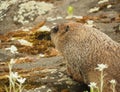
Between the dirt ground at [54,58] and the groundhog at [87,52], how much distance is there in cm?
24

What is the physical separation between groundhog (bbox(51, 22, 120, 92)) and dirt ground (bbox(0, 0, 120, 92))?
0.79ft

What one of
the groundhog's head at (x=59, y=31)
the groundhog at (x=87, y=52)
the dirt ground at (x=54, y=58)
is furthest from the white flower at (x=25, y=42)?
the groundhog at (x=87, y=52)

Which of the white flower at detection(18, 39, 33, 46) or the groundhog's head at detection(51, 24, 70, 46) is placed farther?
the white flower at detection(18, 39, 33, 46)

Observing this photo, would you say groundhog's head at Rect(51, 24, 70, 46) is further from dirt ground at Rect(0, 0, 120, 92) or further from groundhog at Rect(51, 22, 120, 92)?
dirt ground at Rect(0, 0, 120, 92)

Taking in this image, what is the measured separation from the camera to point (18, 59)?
32.1 feet

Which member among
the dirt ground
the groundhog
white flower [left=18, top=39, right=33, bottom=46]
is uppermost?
the groundhog

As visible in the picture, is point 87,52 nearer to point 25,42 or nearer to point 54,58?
point 54,58

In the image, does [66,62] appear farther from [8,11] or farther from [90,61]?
[8,11]

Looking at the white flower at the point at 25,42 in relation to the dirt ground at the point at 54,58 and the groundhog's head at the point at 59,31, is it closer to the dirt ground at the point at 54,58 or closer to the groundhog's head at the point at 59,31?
the dirt ground at the point at 54,58

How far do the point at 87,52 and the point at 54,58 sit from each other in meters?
1.61

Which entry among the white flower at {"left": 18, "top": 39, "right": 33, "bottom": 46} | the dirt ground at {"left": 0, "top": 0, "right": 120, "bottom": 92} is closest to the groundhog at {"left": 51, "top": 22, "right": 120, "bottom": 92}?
the dirt ground at {"left": 0, "top": 0, "right": 120, "bottom": 92}

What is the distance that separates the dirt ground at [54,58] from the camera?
26.2ft

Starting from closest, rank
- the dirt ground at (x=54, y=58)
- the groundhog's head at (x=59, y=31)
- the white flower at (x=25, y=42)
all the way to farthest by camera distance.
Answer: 1. the dirt ground at (x=54, y=58)
2. the groundhog's head at (x=59, y=31)
3. the white flower at (x=25, y=42)

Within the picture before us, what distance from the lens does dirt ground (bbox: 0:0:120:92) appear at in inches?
314
